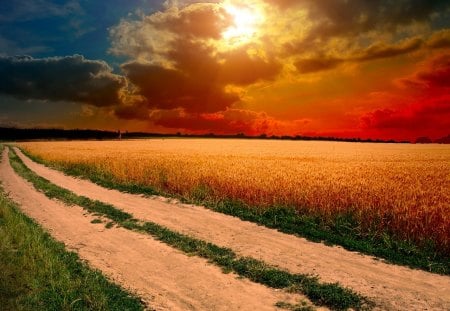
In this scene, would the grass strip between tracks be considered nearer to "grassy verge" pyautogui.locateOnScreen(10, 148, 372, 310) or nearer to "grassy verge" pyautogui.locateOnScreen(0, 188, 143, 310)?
"grassy verge" pyautogui.locateOnScreen(0, 188, 143, 310)

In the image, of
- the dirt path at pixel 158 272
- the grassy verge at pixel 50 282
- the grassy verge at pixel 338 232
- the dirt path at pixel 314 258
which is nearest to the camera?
the grassy verge at pixel 50 282

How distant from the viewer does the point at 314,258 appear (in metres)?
10.6

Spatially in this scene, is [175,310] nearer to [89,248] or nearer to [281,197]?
[89,248]

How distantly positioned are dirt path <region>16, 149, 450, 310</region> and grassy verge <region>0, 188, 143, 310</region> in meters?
4.00

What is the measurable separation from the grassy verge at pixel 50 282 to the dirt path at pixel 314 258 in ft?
13.1

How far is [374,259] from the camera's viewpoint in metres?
10.7

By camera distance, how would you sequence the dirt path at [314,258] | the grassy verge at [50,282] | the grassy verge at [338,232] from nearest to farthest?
the grassy verge at [50,282] < the dirt path at [314,258] < the grassy verge at [338,232]

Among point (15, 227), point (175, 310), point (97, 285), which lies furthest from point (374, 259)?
point (15, 227)

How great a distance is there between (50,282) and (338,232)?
359 inches

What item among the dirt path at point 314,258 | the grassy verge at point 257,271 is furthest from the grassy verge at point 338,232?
the grassy verge at point 257,271

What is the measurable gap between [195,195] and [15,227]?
907 centimetres

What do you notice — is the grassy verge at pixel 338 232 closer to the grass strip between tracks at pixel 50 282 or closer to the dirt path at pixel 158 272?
the dirt path at pixel 158 272

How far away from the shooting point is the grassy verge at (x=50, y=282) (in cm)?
747

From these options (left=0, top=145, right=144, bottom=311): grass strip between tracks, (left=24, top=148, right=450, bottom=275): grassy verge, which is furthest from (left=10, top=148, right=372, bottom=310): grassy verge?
(left=24, top=148, right=450, bottom=275): grassy verge
